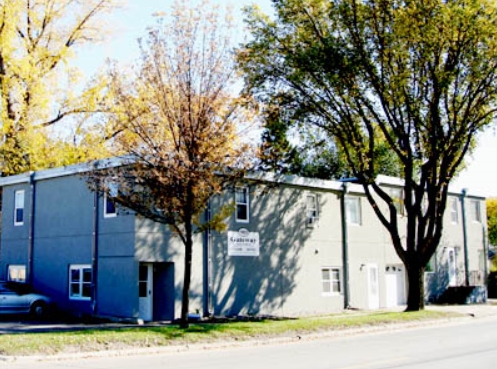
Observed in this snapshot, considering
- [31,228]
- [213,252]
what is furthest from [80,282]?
[213,252]

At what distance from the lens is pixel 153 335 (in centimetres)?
1794

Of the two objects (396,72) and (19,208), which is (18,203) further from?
(396,72)

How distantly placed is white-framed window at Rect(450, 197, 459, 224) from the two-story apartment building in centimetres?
717

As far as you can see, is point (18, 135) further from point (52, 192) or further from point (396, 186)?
point (396, 186)

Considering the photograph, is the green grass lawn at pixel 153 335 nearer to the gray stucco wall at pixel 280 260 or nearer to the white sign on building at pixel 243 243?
the gray stucco wall at pixel 280 260

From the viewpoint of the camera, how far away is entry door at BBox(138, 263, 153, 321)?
24.9 m

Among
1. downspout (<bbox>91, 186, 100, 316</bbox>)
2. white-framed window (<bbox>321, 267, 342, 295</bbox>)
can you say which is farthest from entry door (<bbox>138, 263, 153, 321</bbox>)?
white-framed window (<bbox>321, 267, 342, 295</bbox>)

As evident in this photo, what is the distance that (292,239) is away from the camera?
3028cm

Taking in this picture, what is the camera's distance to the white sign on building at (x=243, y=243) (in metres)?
27.2

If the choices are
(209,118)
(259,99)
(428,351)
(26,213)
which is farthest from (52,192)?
(428,351)

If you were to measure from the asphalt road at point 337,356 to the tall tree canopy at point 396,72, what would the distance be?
932 cm

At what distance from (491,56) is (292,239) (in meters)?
11.7

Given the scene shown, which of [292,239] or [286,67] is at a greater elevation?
[286,67]

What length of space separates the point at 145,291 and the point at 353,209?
1352cm
